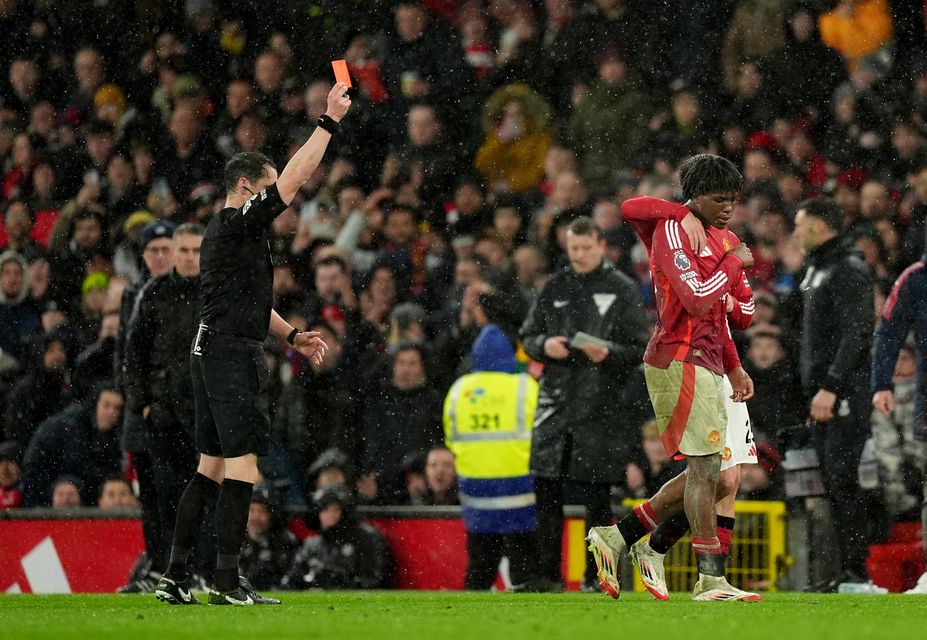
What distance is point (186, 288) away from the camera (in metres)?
10.4

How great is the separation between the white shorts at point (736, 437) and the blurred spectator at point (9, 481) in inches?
290

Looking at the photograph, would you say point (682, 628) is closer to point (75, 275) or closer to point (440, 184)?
point (440, 184)

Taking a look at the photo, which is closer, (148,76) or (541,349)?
(541,349)

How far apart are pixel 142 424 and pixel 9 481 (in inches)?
144

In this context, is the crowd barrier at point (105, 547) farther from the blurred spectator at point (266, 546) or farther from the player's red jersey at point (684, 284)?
the player's red jersey at point (684, 284)

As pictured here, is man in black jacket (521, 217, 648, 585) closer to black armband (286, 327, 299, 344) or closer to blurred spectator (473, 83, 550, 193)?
black armband (286, 327, 299, 344)

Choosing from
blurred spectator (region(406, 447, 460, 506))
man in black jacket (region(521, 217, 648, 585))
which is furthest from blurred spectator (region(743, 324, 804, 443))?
blurred spectator (region(406, 447, 460, 506))

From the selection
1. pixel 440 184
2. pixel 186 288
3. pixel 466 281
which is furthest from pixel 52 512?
pixel 440 184

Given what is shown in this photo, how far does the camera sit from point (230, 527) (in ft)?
26.1

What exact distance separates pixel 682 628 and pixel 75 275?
10897 mm

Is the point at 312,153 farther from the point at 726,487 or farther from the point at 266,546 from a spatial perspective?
the point at 266,546

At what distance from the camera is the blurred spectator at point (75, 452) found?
1334 centimetres

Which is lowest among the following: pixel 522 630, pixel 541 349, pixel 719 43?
pixel 522 630

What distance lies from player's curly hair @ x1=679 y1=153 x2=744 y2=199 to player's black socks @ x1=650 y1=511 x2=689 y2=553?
5.18 ft
